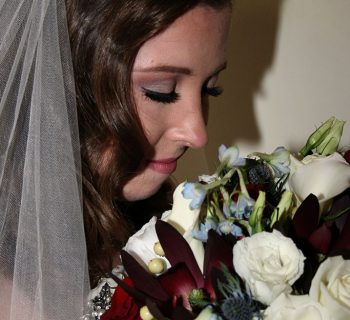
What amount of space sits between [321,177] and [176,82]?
0.29 m

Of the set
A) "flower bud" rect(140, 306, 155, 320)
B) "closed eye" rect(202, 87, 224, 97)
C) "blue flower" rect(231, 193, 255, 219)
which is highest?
"closed eye" rect(202, 87, 224, 97)

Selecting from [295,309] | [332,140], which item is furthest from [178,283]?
[332,140]

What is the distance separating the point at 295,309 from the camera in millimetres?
533

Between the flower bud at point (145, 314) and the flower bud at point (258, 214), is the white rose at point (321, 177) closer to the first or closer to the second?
the flower bud at point (258, 214)

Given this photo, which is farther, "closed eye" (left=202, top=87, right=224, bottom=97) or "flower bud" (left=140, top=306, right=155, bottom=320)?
"closed eye" (left=202, top=87, right=224, bottom=97)

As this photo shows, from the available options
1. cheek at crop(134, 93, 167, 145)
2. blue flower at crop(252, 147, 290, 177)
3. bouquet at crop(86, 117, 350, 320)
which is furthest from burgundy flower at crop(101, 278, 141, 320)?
cheek at crop(134, 93, 167, 145)

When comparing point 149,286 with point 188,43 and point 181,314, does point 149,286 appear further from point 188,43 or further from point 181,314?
point 188,43

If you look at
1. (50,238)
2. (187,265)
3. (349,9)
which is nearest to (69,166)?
(50,238)

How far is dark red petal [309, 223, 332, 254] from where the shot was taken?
0.58 meters

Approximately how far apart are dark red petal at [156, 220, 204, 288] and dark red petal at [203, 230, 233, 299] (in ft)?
0.05

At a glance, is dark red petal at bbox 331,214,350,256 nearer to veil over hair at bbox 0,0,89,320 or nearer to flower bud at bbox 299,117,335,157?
flower bud at bbox 299,117,335,157

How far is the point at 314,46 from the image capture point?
4.38 feet

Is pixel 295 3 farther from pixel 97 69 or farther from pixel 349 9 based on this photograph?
pixel 97 69

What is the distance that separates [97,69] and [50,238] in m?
0.27
